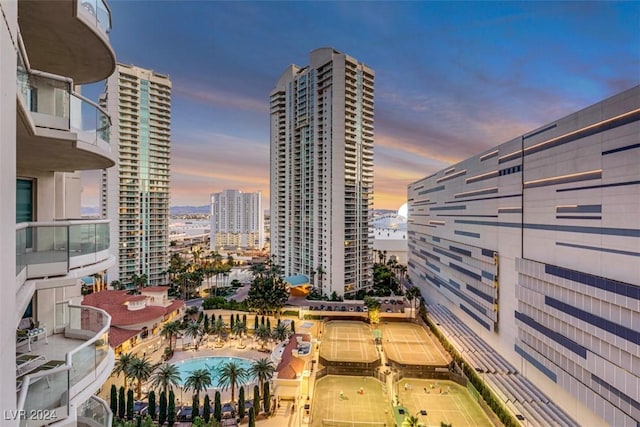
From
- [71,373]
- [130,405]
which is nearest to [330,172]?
[130,405]

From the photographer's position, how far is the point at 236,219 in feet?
408

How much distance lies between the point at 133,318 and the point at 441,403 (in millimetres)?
31083

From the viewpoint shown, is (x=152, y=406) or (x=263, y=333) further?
(x=263, y=333)

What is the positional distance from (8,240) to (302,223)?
56332 millimetres

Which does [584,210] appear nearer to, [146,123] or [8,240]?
[8,240]

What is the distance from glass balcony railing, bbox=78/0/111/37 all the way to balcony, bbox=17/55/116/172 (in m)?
1.40

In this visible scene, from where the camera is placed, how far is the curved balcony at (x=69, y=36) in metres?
5.88

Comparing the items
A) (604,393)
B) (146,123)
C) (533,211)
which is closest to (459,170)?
(533,211)

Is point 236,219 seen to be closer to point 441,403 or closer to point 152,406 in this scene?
point 152,406

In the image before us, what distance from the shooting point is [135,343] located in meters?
33.8

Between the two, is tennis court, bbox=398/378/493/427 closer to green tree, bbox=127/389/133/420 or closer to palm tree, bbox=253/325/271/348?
palm tree, bbox=253/325/271/348

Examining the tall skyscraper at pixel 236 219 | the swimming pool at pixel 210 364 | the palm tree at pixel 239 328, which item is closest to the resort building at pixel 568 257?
the swimming pool at pixel 210 364

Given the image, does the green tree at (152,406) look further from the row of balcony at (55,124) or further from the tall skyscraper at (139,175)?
the tall skyscraper at (139,175)

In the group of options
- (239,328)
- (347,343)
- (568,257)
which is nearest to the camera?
(568,257)
